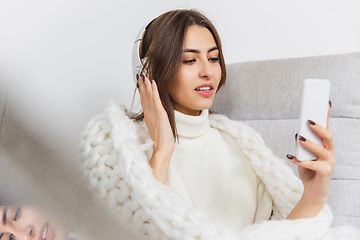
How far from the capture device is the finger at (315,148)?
0.65m

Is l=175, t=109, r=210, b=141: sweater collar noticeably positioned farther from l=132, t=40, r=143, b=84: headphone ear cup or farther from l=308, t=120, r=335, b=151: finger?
l=308, t=120, r=335, b=151: finger

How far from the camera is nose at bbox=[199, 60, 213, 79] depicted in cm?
89

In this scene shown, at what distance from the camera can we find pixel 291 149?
1073 millimetres

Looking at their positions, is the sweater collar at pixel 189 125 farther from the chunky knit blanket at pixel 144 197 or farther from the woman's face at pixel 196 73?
the chunky knit blanket at pixel 144 197

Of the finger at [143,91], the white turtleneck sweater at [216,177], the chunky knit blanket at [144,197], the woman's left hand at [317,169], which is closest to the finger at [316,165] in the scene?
the woman's left hand at [317,169]

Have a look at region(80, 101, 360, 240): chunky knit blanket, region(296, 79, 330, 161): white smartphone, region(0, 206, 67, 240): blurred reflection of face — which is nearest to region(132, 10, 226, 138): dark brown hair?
region(80, 101, 360, 240): chunky knit blanket

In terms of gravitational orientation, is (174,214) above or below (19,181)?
below

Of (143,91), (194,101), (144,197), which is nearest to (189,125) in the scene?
(194,101)

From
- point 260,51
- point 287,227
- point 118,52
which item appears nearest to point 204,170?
point 287,227

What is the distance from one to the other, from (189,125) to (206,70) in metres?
0.18

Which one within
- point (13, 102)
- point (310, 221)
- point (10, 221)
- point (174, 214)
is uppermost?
point (13, 102)

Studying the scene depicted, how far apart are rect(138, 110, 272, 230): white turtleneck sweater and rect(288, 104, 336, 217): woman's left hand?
18 cm

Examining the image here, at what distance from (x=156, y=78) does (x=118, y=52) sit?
0.17 metres

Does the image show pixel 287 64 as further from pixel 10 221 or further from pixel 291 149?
pixel 10 221
